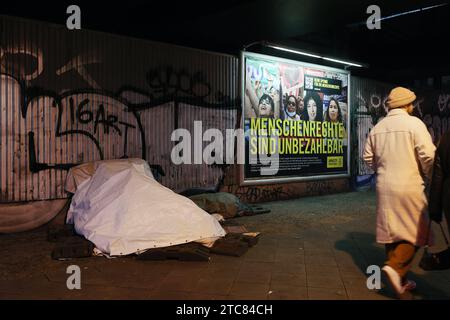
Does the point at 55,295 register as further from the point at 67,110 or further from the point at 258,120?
the point at 258,120

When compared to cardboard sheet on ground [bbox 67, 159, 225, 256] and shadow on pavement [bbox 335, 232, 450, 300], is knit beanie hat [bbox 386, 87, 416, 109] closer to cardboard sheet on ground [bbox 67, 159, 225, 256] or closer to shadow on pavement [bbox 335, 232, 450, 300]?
shadow on pavement [bbox 335, 232, 450, 300]

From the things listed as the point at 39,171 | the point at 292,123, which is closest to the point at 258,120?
the point at 292,123

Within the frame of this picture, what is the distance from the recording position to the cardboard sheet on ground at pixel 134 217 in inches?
210

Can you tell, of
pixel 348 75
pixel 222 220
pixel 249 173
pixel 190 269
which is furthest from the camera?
pixel 348 75

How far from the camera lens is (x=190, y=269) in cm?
486

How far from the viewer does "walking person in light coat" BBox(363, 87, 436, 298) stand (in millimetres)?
3857

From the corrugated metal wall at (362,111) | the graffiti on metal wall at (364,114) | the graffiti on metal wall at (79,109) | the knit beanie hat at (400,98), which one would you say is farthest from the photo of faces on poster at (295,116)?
the knit beanie hat at (400,98)

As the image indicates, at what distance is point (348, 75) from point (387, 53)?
7.34 feet

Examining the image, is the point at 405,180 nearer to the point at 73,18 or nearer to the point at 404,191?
the point at 404,191

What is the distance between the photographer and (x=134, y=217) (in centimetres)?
545

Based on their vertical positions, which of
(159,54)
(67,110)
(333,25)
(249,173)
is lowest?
(249,173)

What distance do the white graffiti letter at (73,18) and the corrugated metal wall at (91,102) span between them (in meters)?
0.13

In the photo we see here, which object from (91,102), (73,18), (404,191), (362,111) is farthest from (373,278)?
(362,111)

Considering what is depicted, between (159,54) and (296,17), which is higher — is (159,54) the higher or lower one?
the lower one
